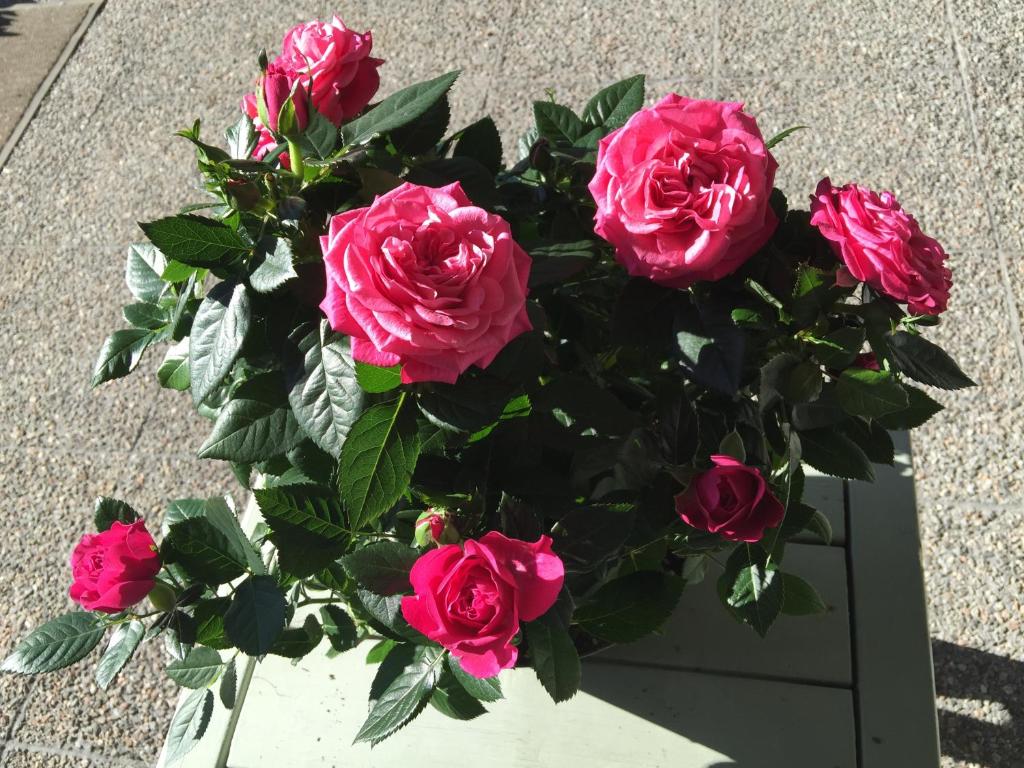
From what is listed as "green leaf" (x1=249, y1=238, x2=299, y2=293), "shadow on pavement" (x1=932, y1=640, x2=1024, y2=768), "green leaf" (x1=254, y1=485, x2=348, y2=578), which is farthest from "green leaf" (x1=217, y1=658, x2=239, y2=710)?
"shadow on pavement" (x1=932, y1=640, x2=1024, y2=768)

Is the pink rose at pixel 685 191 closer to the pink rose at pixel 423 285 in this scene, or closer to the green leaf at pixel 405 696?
the pink rose at pixel 423 285

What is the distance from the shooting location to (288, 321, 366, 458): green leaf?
2.73 feet

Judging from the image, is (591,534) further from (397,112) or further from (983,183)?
(983,183)

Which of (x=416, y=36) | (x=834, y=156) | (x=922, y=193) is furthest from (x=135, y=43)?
(x=922, y=193)

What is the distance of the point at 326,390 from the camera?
0.84 meters

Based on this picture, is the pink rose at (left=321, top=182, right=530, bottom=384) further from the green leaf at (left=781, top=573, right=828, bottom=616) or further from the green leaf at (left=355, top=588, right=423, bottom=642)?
the green leaf at (left=781, top=573, right=828, bottom=616)

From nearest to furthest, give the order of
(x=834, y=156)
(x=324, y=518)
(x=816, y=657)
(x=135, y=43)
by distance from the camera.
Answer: (x=324, y=518), (x=816, y=657), (x=834, y=156), (x=135, y=43)

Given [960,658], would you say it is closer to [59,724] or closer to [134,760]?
[134,760]

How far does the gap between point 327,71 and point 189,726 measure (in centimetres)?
70

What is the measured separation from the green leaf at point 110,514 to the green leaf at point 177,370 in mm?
139

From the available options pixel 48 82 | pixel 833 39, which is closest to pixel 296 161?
pixel 833 39

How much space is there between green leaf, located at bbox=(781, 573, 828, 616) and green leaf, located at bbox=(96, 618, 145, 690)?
68 cm

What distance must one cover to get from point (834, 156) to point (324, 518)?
1965 millimetres

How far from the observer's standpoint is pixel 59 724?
5.90 ft
